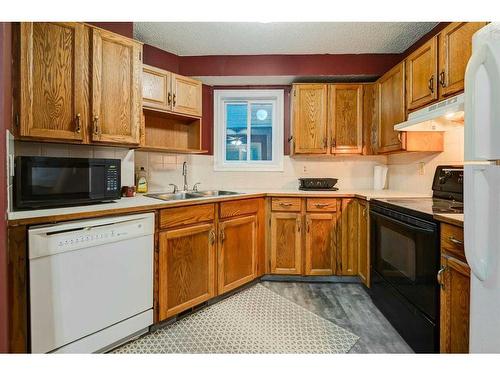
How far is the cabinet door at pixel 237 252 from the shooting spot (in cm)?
221

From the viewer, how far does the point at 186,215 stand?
1921mm

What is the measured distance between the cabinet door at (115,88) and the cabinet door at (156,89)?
0.69 ft

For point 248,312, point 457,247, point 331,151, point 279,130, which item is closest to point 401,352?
point 457,247

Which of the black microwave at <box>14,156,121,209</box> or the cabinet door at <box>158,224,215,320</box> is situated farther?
the cabinet door at <box>158,224,215,320</box>

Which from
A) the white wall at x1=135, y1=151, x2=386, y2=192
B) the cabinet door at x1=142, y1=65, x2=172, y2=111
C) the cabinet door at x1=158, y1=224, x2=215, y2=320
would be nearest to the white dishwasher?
the cabinet door at x1=158, y1=224, x2=215, y2=320

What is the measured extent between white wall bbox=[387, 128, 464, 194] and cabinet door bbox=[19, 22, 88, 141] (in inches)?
110

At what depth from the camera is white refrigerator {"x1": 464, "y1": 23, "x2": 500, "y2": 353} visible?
3.03 feet

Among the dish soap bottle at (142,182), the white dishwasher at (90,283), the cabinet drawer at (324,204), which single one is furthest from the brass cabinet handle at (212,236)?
the cabinet drawer at (324,204)

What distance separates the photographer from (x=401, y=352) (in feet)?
5.12

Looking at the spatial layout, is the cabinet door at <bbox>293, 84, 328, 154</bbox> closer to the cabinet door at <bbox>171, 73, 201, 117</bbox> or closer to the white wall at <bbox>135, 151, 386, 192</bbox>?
the white wall at <bbox>135, 151, 386, 192</bbox>

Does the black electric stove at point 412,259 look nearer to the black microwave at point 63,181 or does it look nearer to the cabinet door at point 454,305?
the cabinet door at point 454,305

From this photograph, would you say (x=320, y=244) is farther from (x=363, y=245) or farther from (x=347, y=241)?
(x=363, y=245)

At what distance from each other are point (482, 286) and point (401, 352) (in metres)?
0.81
